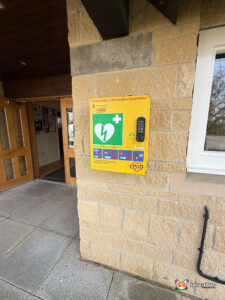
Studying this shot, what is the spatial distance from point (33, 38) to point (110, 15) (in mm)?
1414

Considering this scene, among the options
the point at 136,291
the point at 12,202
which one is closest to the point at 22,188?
the point at 12,202

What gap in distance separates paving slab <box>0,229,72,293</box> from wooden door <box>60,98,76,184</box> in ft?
4.86

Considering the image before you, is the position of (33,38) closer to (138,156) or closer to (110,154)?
(110,154)

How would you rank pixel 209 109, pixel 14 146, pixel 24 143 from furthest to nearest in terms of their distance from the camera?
1. pixel 24 143
2. pixel 14 146
3. pixel 209 109

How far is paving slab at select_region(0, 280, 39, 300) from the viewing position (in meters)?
1.11

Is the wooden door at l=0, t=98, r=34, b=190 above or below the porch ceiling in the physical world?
below

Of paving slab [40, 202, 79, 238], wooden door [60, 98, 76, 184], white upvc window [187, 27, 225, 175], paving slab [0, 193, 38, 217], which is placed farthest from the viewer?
wooden door [60, 98, 76, 184]

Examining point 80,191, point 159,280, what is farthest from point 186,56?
point 159,280

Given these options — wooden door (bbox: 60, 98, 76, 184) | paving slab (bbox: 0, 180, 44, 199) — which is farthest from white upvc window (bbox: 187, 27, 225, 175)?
paving slab (bbox: 0, 180, 44, 199)

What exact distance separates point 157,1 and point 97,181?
1.18m

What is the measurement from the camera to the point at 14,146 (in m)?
3.14

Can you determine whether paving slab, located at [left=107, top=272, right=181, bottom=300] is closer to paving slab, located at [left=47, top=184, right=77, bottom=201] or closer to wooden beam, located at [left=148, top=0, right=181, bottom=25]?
paving slab, located at [left=47, top=184, right=77, bottom=201]

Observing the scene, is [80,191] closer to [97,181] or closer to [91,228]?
[97,181]

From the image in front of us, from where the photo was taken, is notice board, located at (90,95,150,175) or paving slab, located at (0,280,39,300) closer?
notice board, located at (90,95,150,175)
